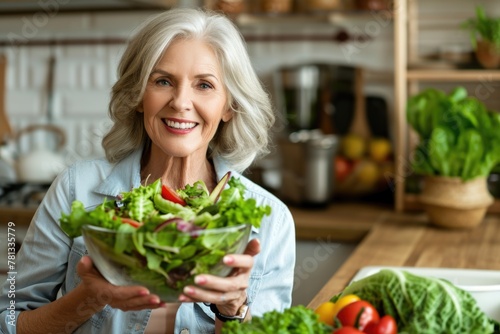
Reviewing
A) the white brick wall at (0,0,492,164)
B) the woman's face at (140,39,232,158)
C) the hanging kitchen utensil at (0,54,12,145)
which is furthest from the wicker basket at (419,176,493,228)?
the hanging kitchen utensil at (0,54,12,145)

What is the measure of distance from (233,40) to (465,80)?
1700 mm

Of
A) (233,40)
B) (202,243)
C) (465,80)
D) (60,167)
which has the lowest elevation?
(60,167)

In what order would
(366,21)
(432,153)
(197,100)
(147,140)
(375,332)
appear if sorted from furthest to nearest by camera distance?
(366,21), (432,153), (147,140), (197,100), (375,332)

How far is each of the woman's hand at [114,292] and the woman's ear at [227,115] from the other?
0.64 meters

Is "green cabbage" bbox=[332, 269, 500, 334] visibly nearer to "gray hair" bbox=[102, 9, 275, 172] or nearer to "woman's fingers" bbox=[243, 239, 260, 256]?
"woman's fingers" bbox=[243, 239, 260, 256]

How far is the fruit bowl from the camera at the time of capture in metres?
1.08

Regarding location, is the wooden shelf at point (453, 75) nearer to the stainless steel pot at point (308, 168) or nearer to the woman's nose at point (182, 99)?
the stainless steel pot at point (308, 168)

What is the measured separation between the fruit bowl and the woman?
0.37 metres

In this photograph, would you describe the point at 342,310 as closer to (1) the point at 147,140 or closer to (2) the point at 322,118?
(1) the point at 147,140

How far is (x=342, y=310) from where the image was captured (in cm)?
111

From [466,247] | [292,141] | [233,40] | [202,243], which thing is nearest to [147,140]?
[233,40]

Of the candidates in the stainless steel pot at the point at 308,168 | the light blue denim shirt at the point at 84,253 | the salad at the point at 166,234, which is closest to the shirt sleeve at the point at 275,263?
the light blue denim shirt at the point at 84,253

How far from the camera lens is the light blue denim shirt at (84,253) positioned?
162 centimetres

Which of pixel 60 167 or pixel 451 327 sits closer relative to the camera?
pixel 451 327
